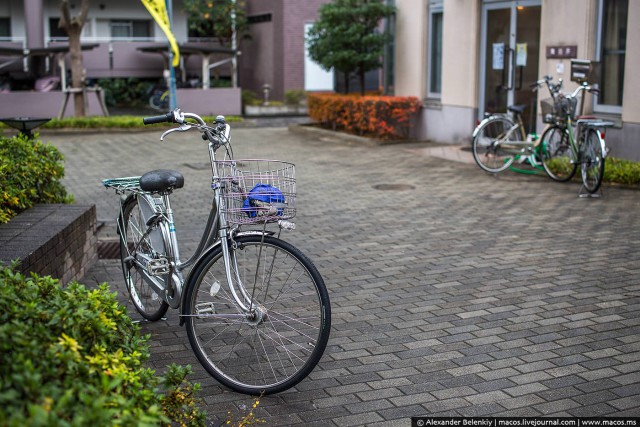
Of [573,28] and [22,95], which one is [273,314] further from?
[22,95]

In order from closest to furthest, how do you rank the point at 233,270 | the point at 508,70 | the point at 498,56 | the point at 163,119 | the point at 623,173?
the point at 233,270
the point at 163,119
the point at 623,173
the point at 508,70
the point at 498,56

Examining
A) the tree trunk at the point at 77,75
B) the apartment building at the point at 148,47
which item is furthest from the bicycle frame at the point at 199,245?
the apartment building at the point at 148,47

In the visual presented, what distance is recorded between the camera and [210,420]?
4.11 metres

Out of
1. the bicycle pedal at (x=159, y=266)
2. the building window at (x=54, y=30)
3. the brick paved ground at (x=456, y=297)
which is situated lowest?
the brick paved ground at (x=456, y=297)

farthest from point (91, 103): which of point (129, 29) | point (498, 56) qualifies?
point (498, 56)

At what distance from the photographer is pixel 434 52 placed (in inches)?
648

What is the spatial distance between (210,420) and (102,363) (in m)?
1.27

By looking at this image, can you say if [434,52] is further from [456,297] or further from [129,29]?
[129,29]

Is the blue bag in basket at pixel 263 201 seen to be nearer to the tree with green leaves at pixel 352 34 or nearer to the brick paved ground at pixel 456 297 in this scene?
the brick paved ground at pixel 456 297

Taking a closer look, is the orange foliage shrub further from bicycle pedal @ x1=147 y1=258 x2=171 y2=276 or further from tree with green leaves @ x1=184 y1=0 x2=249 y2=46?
bicycle pedal @ x1=147 y1=258 x2=171 y2=276

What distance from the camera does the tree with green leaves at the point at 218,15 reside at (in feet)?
88.0

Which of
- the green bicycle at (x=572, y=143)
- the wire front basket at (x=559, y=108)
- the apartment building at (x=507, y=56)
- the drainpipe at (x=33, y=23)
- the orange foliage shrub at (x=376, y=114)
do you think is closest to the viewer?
the green bicycle at (x=572, y=143)

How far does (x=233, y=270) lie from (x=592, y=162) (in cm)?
684

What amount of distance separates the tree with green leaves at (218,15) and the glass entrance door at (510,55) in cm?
1381
